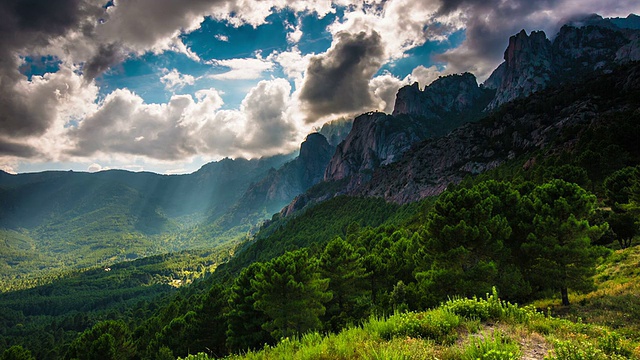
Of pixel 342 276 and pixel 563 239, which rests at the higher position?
pixel 563 239

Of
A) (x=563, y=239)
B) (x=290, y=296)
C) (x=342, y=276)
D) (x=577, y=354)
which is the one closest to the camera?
(x=577, y=354)

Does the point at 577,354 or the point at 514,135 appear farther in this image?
the point at 514,135

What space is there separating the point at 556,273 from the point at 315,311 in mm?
21678

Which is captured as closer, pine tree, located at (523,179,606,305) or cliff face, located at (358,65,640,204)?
pine tree, located at (523,179,606,305)

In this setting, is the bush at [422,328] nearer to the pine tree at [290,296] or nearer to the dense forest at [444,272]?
the dense forest at [444,272]

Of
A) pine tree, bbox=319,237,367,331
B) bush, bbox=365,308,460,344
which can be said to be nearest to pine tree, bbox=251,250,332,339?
pine tree, bbox=319,237,367,331

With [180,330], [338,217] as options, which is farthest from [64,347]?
[338,217]

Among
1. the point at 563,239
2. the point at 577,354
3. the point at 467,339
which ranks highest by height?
the point at 577,354

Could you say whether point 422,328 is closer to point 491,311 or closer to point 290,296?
point 491,311

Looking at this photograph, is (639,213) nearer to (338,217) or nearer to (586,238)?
(586,238)

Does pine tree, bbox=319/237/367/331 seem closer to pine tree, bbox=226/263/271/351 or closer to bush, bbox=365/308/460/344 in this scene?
pine tree, bbox=226/263/271/351

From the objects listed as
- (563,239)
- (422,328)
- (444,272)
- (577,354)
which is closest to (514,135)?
(563,239)

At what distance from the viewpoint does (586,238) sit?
21.0 meters

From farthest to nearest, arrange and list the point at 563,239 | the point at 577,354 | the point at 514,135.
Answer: the point at 514,135 → the point at 563,239 → the point at 577,354
